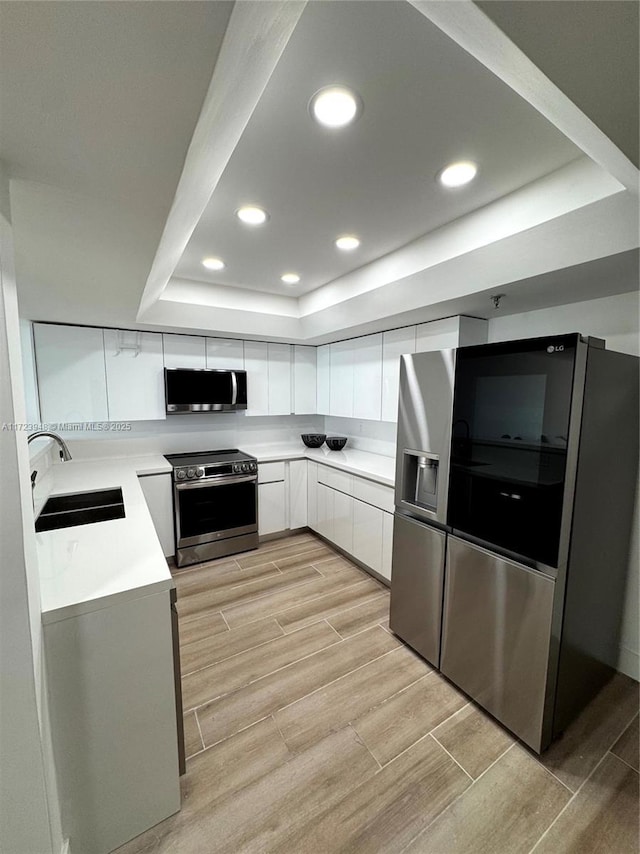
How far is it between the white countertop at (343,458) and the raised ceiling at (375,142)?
1.74 metres

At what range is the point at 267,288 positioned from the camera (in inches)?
130

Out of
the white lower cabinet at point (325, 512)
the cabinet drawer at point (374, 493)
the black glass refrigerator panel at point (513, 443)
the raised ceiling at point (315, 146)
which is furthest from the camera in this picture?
the white lower cabinet at point (325, 512)

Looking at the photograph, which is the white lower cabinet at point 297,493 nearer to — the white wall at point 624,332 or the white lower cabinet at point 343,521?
the white lower cabinet at point 343,521

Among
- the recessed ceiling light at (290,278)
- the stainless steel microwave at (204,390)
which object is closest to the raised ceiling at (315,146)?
the recessed ceiling light at (290,278)

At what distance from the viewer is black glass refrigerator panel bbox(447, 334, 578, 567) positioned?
1430 millimetres

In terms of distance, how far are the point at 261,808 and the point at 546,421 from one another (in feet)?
6.31

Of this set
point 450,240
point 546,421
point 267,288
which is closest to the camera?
point 546,421

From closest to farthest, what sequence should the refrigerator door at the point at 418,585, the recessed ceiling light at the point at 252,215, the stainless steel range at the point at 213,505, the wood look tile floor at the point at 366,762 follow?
the wood look tile floor at the point at 366,762
the recessed ceiling light at the point at 252,215
the refrigerator door at the point at 418,585
the stainless steel range at the point at 213,505

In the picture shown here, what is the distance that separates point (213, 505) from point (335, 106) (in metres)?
2.99

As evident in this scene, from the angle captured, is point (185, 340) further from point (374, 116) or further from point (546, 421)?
point (546, 421)

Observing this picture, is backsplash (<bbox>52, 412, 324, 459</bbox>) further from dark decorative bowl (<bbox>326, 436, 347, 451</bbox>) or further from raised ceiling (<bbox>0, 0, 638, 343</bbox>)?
raised ceiling (<bbox>0, 0, 638, 343</bbox>)

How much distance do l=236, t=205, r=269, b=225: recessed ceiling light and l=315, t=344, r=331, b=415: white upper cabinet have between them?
198 cm

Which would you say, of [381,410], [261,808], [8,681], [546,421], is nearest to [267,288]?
[381,410]

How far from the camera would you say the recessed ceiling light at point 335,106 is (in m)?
1.13
